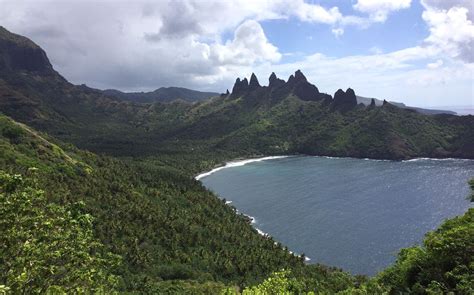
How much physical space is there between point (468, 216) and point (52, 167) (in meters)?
111

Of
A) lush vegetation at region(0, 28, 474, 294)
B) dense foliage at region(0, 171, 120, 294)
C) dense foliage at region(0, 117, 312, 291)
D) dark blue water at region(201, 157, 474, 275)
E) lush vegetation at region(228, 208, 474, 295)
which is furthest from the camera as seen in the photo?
dark blue water at region(201, 157, 474, 275)

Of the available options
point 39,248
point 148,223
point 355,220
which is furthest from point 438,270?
point 355,220

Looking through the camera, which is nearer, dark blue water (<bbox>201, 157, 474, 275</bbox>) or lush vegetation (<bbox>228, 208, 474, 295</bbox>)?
lush vegetation (<bbox>228, 208, 474, 295</bbox>)

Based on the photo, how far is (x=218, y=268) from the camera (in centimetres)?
9869

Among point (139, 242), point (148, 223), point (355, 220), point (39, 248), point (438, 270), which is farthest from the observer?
point (355, 220)

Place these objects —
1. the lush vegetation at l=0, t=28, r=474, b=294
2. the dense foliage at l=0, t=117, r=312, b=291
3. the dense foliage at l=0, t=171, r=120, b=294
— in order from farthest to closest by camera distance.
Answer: the dense foliage at l=0, t=117, r=312, b=291
the lush vegetation at l=0, t=28, r=474, b=294
the dense foliage at l=0, t=171, r=120, b=294

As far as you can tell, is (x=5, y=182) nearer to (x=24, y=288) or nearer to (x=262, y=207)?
(x=24, y=288)

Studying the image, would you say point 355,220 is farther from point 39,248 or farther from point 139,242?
point 39,248

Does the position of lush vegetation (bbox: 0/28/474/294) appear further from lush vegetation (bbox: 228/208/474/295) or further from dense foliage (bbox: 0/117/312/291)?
dense foliage (bbox: 0/117/312/291)

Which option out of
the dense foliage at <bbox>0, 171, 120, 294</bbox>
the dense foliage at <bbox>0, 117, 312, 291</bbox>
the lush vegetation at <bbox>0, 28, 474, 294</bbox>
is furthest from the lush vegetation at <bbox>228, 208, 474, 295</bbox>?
the dense foliage at <bbox>0, 117, 312, 291</bbox>

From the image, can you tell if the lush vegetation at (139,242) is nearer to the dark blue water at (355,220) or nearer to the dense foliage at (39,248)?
the dense foliage at (39,248)

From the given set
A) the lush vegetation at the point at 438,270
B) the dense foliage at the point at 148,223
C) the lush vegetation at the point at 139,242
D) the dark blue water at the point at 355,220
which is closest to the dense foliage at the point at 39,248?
the lush vegetation at the point at 139,242

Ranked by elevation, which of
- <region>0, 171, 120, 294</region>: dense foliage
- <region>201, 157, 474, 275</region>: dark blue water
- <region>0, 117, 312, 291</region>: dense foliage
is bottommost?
<region>201, 157, 474, 275</region>: dark blue water

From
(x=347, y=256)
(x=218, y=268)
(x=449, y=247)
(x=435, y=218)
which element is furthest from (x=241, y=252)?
(x=435, y=218)
